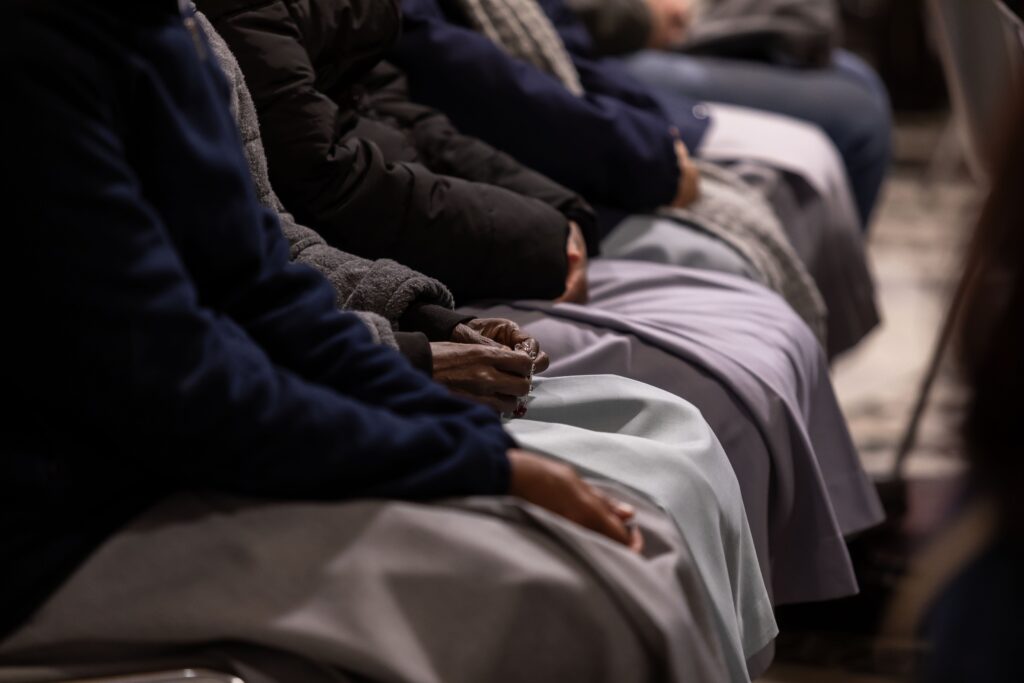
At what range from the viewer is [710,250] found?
1772mm

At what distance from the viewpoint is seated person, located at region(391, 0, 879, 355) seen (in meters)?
1.75

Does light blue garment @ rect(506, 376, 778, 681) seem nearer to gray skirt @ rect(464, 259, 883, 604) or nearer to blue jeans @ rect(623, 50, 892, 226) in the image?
gray skirt @ rect(464, 259, 883, 604)

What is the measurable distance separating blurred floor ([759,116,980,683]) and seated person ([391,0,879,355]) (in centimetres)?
22

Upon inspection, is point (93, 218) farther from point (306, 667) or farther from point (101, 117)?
point (306, 667)

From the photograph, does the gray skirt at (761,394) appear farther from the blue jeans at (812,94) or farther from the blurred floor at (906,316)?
the blue jeans at (812,94)

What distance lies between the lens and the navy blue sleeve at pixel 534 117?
68.6 inches

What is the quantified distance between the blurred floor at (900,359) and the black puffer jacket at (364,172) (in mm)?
497

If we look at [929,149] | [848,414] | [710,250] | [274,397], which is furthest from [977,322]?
[929,149]

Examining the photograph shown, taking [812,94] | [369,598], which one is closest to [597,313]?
[369,598]

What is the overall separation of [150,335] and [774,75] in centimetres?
215

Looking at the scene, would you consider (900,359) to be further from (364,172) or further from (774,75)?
(364,172)

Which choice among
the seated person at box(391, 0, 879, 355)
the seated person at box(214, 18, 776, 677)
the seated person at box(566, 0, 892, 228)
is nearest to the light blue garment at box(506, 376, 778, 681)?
the seated person at box(214, 18, 776, 677)

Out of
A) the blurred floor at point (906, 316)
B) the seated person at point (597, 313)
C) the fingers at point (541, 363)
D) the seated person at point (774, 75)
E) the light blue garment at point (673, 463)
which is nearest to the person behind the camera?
the light blue garment at point (673, 463)

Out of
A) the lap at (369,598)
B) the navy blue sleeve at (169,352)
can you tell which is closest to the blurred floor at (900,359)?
the lap at (369,598)
